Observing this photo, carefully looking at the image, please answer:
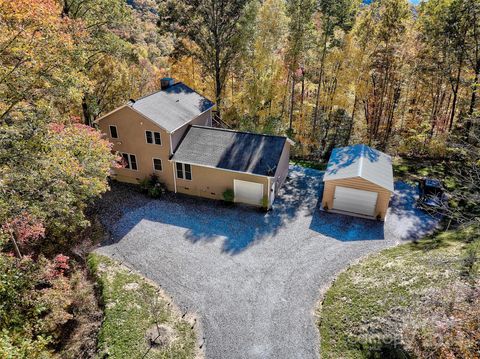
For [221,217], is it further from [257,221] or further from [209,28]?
[209,28]

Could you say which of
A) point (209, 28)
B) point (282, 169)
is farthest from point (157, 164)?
point (209, 28)

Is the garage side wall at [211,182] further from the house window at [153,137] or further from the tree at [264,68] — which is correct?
the tree at [264,68]

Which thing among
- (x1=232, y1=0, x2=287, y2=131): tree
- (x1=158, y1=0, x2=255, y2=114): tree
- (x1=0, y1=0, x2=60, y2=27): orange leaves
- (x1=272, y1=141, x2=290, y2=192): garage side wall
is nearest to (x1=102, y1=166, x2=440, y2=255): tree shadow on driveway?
(x1=272, y1=141, x2=290, y2=192): garage side wall

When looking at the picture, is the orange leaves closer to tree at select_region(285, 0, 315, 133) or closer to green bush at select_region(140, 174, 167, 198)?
green bush at select_region(140, 174, 167, 198)

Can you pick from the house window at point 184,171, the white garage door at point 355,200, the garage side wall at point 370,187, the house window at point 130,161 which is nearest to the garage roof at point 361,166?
the garage side wall at point 370,187

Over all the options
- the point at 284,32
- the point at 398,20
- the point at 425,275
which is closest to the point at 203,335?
the point at 425,275
